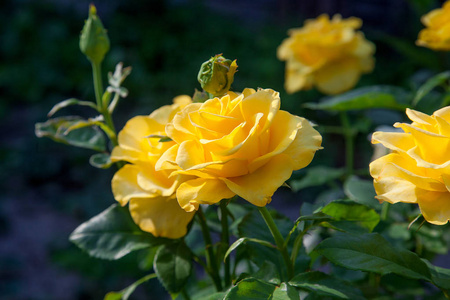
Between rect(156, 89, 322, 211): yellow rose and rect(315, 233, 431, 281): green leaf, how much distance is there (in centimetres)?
9

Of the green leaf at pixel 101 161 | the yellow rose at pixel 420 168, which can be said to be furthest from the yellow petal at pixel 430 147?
the green leaf at pixel 101 161

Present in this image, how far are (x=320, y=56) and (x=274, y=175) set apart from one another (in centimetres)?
65

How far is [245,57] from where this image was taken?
2.62m

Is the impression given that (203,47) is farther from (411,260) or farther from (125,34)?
(411,260)

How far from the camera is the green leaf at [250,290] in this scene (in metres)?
0.40

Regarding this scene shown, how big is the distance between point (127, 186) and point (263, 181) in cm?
17

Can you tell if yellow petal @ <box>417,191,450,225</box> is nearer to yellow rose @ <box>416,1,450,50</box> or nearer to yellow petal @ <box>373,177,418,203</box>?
yellow petal @ <box>373,177,418,203</box>

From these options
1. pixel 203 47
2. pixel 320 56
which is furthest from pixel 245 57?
pixel 320 56

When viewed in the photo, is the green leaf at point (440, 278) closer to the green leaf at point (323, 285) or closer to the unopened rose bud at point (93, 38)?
the green leaf at point (323, 285)

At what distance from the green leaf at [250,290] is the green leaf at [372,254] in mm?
64

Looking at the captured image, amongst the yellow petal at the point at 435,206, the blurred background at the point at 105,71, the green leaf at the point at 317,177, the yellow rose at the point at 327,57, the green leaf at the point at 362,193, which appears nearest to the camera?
the yellow petal at the point at 435,206

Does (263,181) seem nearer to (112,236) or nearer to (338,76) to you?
(112,236)

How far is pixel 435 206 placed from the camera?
39 cm

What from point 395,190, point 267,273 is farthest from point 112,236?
point 395,190
